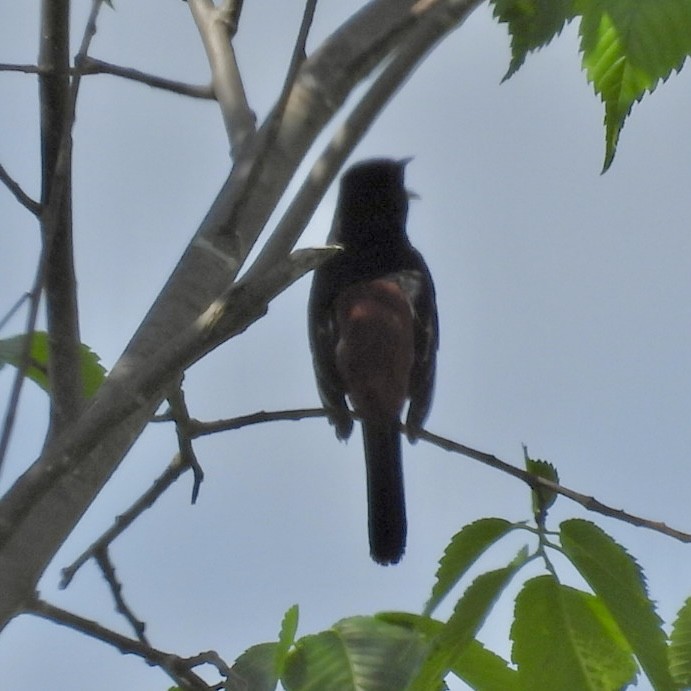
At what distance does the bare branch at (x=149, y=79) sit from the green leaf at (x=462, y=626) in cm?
109

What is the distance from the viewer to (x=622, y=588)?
1.39 metres

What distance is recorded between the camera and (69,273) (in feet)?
5.27

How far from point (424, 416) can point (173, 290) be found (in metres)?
2.22

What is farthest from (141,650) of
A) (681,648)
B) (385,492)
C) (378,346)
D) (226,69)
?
(378,346)

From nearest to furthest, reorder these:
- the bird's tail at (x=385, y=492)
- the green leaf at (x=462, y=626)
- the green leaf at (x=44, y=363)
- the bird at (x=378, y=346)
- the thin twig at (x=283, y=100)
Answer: the green leaf at (x=462, y=626) → the thin twig at (x=283, y=100) → the green leaf at (x=44, y=363) → the bird's tail at (x=385, y=492) → the bird at (x=378, y=346)

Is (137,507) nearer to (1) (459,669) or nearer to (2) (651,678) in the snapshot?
(1) (459,669)

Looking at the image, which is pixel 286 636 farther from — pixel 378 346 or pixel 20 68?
pixel 378 346

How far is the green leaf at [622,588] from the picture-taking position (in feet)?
4.36

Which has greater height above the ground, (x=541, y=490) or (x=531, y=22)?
(x=531, y=22)

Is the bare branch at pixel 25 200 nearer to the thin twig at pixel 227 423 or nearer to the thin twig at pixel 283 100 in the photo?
the thin twig at pixel 283 100

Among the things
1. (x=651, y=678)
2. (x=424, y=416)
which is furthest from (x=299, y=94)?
(x=424, y=416)

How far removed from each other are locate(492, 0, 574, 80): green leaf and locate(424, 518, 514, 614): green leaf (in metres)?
0.61

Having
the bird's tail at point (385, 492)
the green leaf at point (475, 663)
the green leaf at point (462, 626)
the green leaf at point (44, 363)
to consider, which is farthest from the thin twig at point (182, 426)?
the bird's tail at point (385, 492)

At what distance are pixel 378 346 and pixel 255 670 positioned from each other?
233 centimetres
